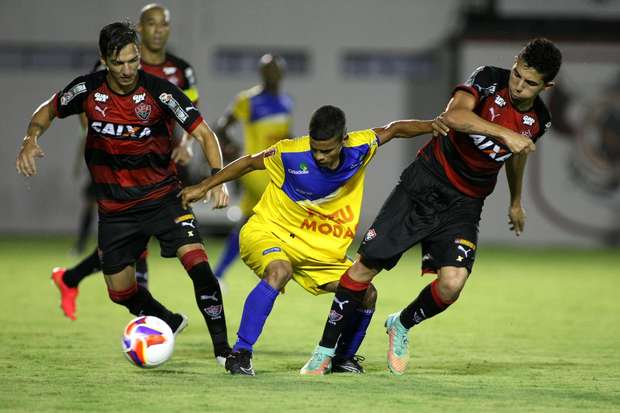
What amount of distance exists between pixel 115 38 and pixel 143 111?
0.51 meters

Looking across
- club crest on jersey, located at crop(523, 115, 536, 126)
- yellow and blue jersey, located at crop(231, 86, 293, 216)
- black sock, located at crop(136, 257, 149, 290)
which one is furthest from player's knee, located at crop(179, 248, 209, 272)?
yellow and blue jersey, located at crop(231, 86, 293, 216)

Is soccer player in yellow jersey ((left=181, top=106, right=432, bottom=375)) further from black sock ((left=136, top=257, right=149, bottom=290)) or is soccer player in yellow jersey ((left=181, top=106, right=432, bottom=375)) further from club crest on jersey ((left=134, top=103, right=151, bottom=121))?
black sock ((left=136, top=257, right=149, bottom=290))

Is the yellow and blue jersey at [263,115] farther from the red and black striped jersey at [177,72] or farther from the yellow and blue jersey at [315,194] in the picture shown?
the yellow and blue jersey at [315,194]

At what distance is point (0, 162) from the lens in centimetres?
2098

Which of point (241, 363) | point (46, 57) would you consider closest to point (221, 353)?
point (241, 363)

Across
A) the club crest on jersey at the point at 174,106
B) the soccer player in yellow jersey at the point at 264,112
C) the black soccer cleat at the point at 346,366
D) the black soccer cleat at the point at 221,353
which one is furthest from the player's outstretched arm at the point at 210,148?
the soccer player in yellow jersey at the point at 264,112

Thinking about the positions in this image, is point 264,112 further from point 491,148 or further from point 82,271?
point 491,148

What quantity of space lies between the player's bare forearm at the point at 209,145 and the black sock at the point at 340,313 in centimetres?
107

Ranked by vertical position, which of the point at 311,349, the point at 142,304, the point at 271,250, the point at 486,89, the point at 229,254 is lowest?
the point at 229,254

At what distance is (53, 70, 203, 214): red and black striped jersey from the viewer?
6844 millimetres

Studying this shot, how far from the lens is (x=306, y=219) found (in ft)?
22.3

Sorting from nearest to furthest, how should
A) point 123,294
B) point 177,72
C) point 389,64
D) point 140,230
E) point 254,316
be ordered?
point 254,316, point 140,230, point 123,294, point 177,72, point 389,64

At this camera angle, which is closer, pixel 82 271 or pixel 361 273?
pixel 361 273

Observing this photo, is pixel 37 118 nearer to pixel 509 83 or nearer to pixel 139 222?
pixel 139 222
